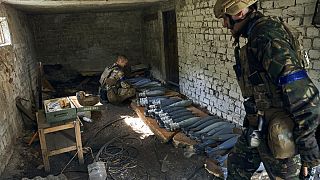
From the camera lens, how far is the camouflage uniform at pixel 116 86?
666 centimetres

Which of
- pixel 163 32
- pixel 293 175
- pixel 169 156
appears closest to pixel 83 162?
pixel 169 156

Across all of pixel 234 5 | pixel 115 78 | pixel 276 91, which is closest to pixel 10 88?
pixel 115 78

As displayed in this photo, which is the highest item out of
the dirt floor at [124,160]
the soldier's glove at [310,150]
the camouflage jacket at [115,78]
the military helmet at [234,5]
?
the military helmet at [234,5]

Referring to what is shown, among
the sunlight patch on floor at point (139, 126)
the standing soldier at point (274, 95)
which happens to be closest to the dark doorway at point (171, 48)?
the sunlight patch on floor at point (139, 126)

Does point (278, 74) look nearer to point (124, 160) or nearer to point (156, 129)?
point (124, 160)

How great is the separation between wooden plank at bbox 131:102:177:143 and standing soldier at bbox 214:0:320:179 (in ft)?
7.42

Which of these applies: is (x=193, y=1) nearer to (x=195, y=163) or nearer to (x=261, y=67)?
(x=195, y=163)

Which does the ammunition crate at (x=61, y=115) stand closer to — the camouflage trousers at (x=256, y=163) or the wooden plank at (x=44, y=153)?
the wooden plank at (x=44, y=153)

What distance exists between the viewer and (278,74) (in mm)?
1670

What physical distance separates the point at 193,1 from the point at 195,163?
10.9 feet

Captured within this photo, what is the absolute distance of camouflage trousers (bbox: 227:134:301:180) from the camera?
6.21 feet

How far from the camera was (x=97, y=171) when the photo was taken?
332 cm

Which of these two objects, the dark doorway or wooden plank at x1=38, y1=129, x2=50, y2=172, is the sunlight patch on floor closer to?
wooden plank at x1=38, y1=129, x2=50, y2=172

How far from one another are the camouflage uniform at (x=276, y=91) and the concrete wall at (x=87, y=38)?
28.0ft
